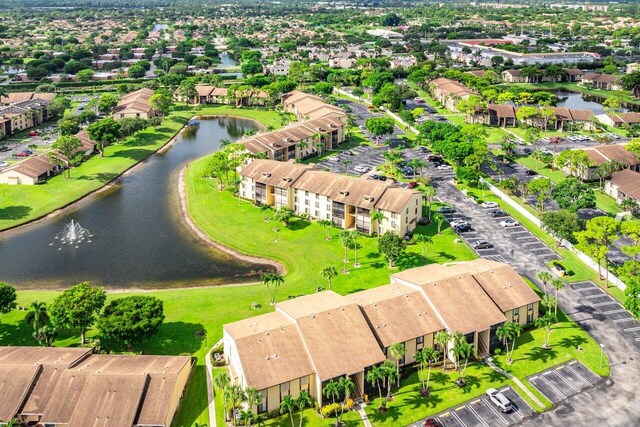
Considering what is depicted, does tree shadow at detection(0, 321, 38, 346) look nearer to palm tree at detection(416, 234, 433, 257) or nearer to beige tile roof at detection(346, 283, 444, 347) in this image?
beige tile roof at detection(346, 283, 444, 347)

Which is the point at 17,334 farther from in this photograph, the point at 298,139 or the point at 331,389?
the point at 298,139

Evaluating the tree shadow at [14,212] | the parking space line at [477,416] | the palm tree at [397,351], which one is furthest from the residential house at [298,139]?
the parking space line at [477,416]

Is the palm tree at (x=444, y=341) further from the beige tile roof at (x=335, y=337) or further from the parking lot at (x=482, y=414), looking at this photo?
the beige tile roof at (x=335, y=337)

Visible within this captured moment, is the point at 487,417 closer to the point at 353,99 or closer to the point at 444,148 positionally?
the point at 444,148

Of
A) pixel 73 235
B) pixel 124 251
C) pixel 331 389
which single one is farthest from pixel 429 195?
pixel 73 235

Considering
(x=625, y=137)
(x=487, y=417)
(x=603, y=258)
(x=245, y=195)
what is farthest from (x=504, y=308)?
(x=625, y=137)

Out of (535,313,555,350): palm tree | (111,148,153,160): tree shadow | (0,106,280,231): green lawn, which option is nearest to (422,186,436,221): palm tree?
(535,313,555,350): palm tree
